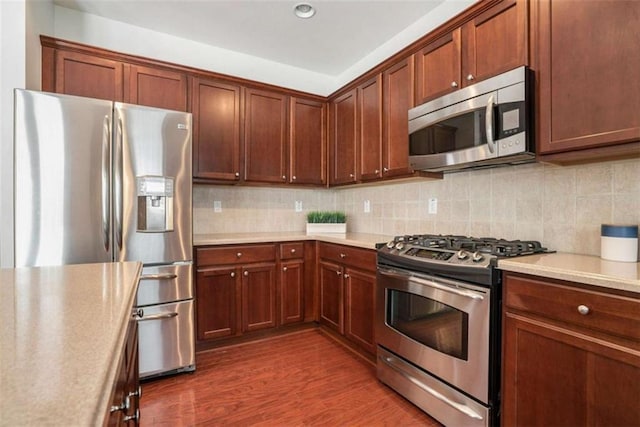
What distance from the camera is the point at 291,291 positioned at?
2.97 m

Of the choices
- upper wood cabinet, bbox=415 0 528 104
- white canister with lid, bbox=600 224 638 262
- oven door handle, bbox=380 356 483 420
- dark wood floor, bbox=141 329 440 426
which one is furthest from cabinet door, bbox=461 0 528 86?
dark wood floor, bbox=141 329 440 426

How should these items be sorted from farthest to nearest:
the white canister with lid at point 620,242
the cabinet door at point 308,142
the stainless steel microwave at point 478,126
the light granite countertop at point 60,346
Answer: the cabinet door at point 308,142 < the stainless steel microwave at point 478,126 < the white canister with lid at point 620,242 < the light granite countertop at point 60,346

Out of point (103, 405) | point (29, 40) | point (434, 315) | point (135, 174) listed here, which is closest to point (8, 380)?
point (103, 405)

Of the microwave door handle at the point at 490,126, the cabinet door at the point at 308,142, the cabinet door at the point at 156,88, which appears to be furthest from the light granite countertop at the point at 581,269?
the cabinet door at the point at 156,88

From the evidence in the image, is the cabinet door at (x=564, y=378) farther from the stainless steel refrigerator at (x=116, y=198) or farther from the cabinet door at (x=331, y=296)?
the stainless steel refrigerator at (x=116, y=198)

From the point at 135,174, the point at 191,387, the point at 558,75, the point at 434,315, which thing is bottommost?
the point at 191,387

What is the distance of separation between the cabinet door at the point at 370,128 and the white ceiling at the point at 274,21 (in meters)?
0.49

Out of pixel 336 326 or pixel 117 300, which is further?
pixel 336 326

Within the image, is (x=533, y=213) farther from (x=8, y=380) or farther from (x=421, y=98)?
(x=8, y=380)

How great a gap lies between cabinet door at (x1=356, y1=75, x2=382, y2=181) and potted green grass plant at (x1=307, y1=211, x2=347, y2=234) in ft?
1.77

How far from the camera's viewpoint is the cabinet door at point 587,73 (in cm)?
132

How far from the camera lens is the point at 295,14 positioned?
2615 mm

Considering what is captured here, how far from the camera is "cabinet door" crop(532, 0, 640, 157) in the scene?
1317mm

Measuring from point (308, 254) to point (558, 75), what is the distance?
219cm
